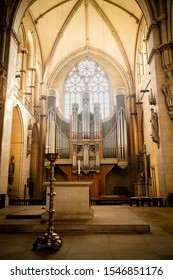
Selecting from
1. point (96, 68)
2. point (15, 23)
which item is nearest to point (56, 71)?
point (96, 68)

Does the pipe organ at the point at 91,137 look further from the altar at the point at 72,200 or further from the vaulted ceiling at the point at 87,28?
the altar at the point at 72,200

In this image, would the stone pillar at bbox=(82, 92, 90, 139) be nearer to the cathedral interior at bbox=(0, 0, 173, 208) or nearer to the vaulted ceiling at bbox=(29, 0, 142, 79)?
the cathedral interior at bbox=(0, 0, 173, 208)

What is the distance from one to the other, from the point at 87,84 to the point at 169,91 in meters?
11.1

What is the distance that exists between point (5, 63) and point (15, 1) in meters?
3.21

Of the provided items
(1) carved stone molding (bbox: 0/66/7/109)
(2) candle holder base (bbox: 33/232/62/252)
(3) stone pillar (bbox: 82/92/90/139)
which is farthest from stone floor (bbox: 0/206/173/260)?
(3) stone pillar (bbox: 82/92/90/139)

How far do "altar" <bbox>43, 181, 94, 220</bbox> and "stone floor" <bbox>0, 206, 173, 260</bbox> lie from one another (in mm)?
770

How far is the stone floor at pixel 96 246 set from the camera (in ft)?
8.04

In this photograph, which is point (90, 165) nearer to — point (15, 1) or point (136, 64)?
point (136, 64)

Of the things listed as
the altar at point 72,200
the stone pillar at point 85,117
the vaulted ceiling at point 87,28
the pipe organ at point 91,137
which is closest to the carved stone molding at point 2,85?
the altar at point 72,200

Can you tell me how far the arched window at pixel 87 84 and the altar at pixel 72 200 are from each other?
547 inches

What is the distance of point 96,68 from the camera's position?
19.3 m

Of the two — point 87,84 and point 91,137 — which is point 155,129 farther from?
point 87,84

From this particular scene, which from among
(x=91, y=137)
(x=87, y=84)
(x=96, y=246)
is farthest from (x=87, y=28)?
(x=96, y=246)

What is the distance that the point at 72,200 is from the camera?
4652 millimetres
